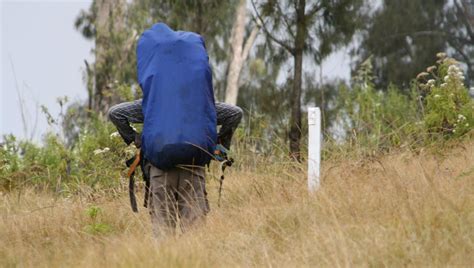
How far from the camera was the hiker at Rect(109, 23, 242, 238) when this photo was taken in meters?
6.36

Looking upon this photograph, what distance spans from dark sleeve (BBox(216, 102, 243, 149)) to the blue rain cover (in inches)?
8.4

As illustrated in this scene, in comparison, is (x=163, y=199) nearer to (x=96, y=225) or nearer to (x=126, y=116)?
(x=126, y=116)

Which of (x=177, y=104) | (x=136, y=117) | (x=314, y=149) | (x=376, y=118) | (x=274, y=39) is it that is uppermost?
(x=274, y=39)

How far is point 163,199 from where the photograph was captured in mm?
6711

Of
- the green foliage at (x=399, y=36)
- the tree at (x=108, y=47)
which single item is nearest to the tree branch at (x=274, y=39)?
the tree at (x=108, y=47)

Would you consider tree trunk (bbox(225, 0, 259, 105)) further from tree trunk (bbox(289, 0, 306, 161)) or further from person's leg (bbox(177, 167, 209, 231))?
person's leg (bbox(177, 167, 209, 231))

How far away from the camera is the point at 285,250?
6199mm

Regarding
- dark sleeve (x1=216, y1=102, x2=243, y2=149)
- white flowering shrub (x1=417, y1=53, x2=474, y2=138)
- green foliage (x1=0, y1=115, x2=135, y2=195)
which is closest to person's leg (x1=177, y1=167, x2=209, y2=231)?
dark sleeve (x1=216, y1=102, x2=243, y2=149)

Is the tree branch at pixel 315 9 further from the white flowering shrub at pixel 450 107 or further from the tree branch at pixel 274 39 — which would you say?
the white flowering shrub at pixel 450 107

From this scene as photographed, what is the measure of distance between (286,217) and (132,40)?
19.9 m

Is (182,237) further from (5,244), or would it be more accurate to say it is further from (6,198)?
(6,198)

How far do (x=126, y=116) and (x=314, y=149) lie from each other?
1.54m

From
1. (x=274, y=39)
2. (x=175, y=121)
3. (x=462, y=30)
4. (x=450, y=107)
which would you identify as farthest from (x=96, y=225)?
(x=462, y=30)

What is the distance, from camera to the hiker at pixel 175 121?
6.36 m
